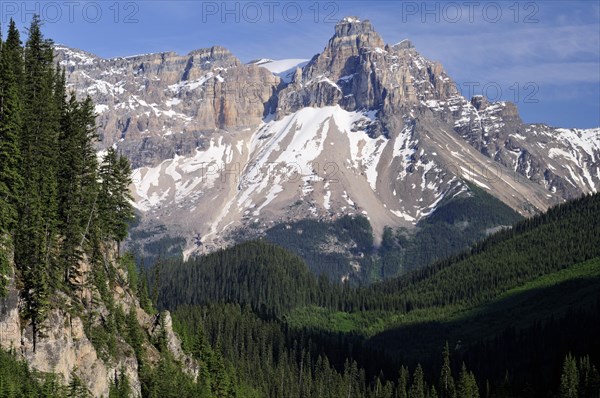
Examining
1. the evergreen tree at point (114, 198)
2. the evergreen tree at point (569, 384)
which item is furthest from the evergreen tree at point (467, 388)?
the evergreen tree at point (114, 198)

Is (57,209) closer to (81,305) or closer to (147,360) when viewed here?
(81,305)

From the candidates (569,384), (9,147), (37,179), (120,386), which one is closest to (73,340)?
(120,386)

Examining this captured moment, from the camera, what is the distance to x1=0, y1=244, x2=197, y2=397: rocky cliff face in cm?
8912

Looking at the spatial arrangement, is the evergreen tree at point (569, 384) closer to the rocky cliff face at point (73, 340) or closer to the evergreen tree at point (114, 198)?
the rocky cliff face at point (73, 340)

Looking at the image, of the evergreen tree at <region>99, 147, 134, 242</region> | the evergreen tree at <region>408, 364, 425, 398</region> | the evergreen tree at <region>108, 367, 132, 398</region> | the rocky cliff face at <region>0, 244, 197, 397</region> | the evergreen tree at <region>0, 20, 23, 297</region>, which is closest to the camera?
the rocky cliff face at <region>0, 244, 197, 397</region>

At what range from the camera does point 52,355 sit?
9188 centimetres

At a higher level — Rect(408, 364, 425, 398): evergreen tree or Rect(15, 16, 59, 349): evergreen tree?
Rect(15, 16, 59, 349): evergreen tree

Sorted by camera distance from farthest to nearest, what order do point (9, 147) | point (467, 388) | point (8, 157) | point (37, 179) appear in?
point (467, 388), point (37, 179), point (9, 147), point (8, 157)

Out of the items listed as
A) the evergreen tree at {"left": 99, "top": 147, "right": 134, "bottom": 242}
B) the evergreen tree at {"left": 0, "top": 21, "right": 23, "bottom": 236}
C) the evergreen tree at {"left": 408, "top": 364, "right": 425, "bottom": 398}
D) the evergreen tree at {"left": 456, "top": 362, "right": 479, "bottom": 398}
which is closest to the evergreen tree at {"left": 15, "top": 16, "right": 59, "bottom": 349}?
the evergreen tree at {"left": 0, "top": 21, "right": 23, "bottom": 236}

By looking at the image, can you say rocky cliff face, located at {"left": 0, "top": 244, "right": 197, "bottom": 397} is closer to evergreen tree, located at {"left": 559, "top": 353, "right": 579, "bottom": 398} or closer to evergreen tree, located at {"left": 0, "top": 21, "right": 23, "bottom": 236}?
evergreen tree, located at {"left": 0, "top": 21, "right": 23, "bottom": 236}

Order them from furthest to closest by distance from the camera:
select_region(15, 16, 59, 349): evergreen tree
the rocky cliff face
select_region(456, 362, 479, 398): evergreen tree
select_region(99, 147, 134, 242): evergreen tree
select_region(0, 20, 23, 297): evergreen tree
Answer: select_region(456, 362, 479, 398): evergreen tree
select_region(99, 147, 134, 242): evergreen tree
select_region(15, 16, 59, 349): evergreen tree
select_region(0, 20, 23, 297): evergreen tree
the rocky cliff face

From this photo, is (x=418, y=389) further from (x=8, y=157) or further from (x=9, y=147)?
(x=8, y=157)

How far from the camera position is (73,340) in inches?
3797

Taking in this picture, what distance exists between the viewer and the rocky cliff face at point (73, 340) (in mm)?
89125
